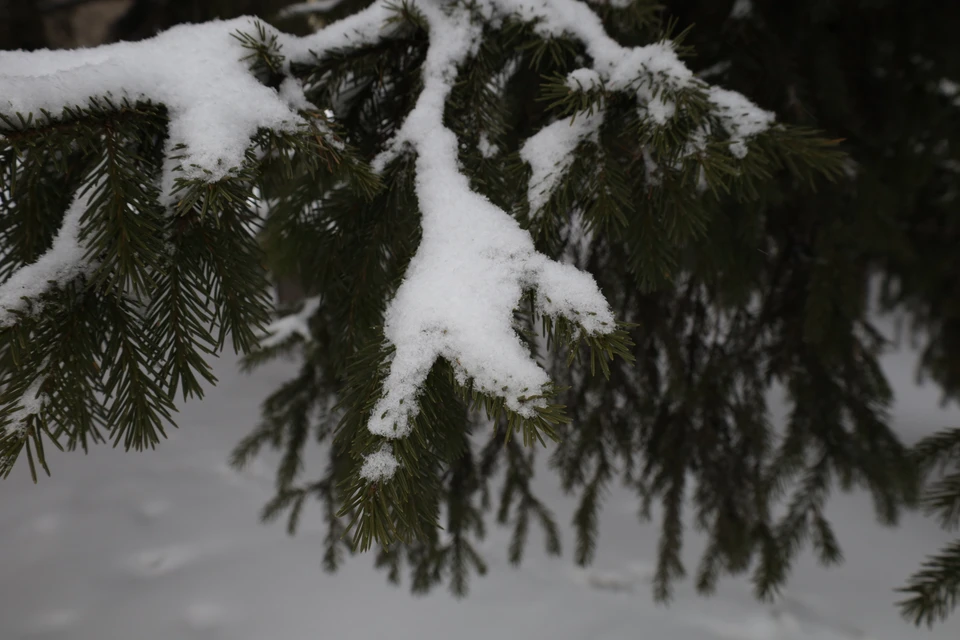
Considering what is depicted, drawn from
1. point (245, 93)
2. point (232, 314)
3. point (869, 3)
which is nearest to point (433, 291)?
point (232, 314)

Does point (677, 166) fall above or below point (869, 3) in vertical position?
below

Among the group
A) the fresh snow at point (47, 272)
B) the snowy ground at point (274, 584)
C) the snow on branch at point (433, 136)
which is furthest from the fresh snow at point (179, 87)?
the snowy ground at point (274, 584)

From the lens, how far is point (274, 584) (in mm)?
2799

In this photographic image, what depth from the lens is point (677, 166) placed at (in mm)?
850

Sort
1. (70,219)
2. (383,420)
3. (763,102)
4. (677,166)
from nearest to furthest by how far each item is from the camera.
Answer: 1. (383,420)
2. (70,219)
3. (677,166)
4. (763,102)

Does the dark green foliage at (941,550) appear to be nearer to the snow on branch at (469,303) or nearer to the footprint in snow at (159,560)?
the snow on branch at (469,303)

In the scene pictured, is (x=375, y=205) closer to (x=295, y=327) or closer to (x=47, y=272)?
(x=47, y=272)

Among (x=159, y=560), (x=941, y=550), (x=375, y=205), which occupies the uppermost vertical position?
(x=375, y=205)

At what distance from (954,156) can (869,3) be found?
648 millimetres

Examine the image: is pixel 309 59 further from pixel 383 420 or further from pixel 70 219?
pixel 383 420

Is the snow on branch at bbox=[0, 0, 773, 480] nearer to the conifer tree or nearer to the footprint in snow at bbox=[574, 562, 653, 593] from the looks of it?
the conifer tree

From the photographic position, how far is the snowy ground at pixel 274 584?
2594 millimetres

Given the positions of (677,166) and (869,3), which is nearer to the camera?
(677,166)

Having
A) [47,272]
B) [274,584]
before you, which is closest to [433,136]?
[47,272]
